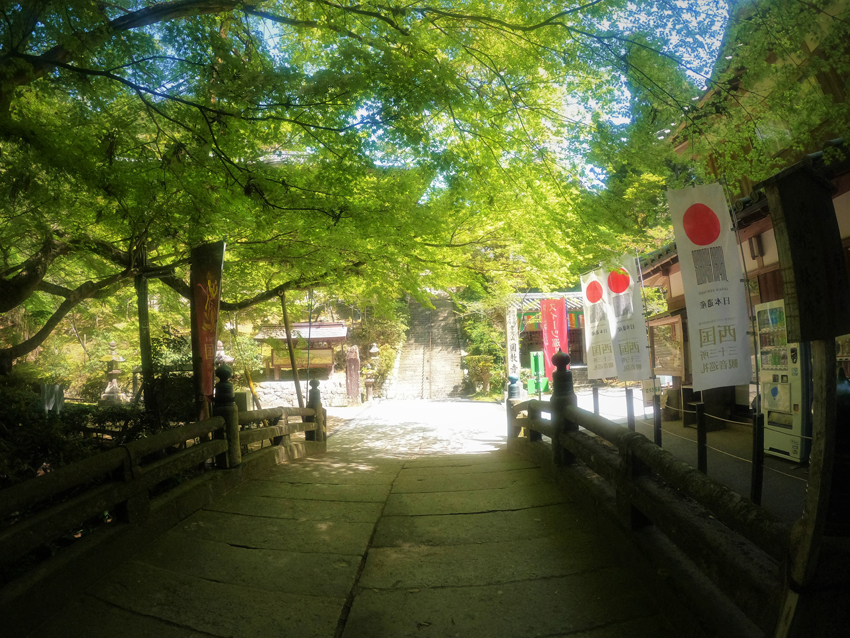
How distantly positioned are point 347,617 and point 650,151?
5.22 meters

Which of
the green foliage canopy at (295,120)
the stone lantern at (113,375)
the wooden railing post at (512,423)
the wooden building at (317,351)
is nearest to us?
the green foliage canopy at (295,120)

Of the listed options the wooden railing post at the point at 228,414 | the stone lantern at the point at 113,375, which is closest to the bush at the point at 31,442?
the wooden railing post at the point at 228,414

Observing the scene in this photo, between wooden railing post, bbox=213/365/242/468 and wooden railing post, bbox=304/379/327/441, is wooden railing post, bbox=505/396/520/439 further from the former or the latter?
wooden railing post, bbox=213/365/242/468

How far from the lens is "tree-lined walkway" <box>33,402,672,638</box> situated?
288cm

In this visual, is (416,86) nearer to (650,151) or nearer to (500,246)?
(650,151)

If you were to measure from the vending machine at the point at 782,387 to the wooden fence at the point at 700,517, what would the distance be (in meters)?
3.68

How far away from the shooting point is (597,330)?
862cm

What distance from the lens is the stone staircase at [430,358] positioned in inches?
1022

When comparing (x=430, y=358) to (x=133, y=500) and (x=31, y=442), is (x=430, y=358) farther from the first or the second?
(x=133, y=500)

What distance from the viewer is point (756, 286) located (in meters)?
8.67

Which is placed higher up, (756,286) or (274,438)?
(756,286)

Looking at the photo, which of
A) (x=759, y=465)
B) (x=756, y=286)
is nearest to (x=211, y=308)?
(x=759, y=465)

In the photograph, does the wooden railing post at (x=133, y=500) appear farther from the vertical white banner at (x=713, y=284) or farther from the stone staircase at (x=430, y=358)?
the stone staircase at (x=430, y=358)

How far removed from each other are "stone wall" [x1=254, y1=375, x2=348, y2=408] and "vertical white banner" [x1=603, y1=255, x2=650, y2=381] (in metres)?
14.3
